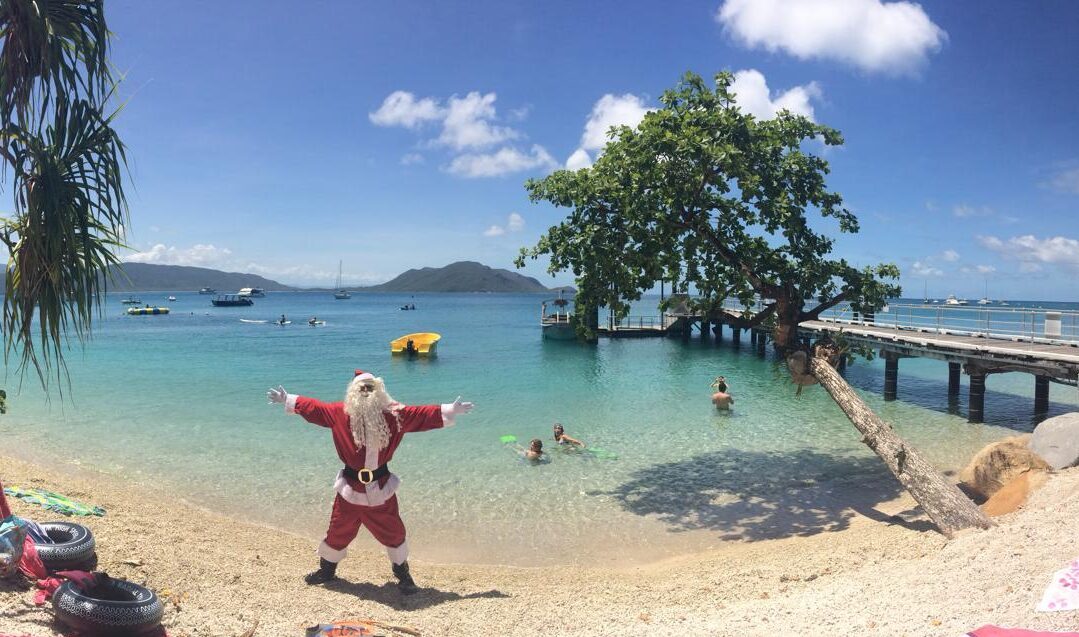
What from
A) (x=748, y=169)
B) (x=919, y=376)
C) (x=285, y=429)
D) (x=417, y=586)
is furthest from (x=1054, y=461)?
(x=919, y=376)

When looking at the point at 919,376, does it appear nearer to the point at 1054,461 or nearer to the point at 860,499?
the point at 860,499

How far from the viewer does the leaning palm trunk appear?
7.12 meters

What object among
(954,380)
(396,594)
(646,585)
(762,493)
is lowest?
(762,493)

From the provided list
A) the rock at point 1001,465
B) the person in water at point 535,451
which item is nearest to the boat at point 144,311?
the person in water at point 535,451

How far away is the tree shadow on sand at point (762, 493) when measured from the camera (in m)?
10.0

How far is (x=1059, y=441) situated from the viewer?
8.49m

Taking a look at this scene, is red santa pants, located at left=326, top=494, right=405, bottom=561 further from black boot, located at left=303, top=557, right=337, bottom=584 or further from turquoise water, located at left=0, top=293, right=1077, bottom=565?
turquoise water, located at left=0, top=293, right=1077, bottom=565

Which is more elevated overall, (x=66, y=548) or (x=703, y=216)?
(x=703, y=216)

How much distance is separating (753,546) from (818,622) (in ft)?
12.8

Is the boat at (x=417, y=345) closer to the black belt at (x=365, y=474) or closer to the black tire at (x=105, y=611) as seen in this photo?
the black belt at (x=365, y=474)

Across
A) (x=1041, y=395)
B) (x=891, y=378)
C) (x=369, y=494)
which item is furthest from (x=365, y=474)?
(x=891, y=378)

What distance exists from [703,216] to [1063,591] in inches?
307

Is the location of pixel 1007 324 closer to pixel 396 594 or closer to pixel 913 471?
pixel 913 471

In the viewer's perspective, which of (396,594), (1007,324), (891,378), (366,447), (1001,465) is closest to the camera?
(366,447)
